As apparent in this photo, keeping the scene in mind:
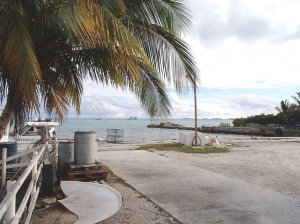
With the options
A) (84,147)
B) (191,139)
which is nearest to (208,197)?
(84,147)

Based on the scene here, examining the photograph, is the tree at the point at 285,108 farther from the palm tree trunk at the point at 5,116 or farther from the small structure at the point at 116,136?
the palm tree trunk at the point at 5,116

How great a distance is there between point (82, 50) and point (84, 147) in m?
2.77

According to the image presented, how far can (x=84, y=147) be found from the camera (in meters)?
7.02

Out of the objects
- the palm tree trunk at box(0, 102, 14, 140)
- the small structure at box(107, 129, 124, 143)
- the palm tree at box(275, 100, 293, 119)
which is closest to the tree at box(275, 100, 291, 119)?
the palm tree at box(275, 100, 293, 119)

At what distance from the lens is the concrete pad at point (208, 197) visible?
4.82 metres

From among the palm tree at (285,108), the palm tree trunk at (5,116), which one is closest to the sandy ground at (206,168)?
the palm tree trunk at (5,116)

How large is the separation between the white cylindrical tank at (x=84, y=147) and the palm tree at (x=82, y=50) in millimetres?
831

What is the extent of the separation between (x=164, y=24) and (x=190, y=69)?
41.4 inches

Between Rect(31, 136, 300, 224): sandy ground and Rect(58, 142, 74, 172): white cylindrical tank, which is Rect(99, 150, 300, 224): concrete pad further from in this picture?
Rect(58, 142, 74, 172): white cylindrical tank

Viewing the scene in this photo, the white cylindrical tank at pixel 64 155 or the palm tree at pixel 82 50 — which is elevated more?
the palm tree at pixel 82 50

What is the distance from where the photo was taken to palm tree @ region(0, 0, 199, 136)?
3533 mm

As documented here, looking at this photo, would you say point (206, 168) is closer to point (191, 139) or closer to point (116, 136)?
point (191, 139)

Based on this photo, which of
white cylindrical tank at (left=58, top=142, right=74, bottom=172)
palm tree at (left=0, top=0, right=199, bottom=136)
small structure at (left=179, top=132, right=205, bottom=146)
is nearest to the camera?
palm tree at (left=0, top=0, right=199, bottom=136)

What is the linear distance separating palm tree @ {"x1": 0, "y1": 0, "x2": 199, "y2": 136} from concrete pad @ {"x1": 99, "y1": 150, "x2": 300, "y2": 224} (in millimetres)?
1847
